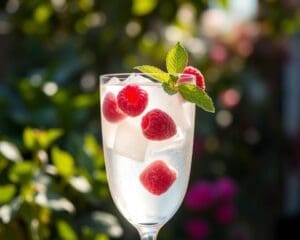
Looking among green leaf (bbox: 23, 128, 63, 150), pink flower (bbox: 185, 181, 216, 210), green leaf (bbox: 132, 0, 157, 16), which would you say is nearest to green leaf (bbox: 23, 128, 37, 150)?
green leaf (bbox: 23, 128, 63, 150)

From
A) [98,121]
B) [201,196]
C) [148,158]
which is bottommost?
[201,196]

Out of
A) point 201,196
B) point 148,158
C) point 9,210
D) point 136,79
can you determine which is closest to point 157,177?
→ point 148,158

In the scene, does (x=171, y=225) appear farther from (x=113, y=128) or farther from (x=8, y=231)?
(x=113, y=128)

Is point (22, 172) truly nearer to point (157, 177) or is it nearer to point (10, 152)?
point (10, 152)

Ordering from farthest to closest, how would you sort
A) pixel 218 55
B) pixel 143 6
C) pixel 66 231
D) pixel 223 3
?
pixel 218 55 → pixel 143 6 → pixel 223 3 → pixel 66 231

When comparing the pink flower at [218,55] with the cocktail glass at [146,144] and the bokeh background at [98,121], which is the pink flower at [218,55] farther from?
the cocktail glass at [146,144]

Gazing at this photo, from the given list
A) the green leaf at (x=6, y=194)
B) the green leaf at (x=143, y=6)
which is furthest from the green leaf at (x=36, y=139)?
the green leaf at (x=143, y=6)
